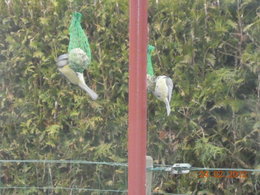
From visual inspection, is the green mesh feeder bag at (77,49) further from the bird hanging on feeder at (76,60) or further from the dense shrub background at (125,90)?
the dense shrub background at (125,90)

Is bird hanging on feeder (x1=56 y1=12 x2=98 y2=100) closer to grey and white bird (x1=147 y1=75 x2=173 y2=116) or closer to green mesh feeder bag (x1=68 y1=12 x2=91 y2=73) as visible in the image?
green mesh feeder bag (x1=68 y1=12 x2=91 y2=73)

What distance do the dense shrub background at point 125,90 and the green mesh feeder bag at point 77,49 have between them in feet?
2.40

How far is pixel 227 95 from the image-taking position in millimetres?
2955

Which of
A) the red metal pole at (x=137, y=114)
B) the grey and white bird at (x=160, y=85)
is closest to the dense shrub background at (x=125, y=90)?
the grey and white bird at (x=160, y=85)

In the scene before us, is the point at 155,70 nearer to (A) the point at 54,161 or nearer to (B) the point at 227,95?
(B) the point at 227,95

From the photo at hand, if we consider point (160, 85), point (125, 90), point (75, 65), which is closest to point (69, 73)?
point (75, 65)

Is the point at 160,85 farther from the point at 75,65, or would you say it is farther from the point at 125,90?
the point at 125,90

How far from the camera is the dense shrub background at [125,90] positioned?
116 inches

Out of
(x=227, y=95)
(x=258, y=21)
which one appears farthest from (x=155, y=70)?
(x=258, y=21)

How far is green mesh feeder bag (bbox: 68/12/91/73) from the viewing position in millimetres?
2443

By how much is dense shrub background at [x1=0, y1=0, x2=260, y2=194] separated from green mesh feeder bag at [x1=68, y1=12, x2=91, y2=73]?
730 millimetres

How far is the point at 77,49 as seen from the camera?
2.48 m
